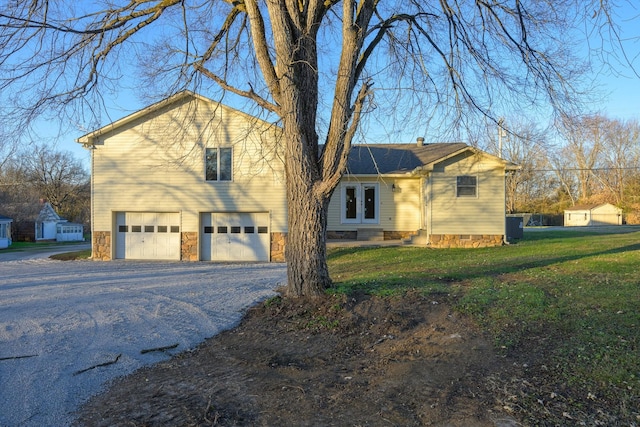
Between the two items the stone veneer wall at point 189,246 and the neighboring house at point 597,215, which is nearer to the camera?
the stone veneer wall at point 189,246

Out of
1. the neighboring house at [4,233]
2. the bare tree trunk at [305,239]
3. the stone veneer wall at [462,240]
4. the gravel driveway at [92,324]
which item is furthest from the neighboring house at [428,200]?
the neighboring house at [4,233]

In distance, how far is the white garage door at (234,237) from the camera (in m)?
17.6

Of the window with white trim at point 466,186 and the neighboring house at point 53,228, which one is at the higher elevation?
the window with white trim at point 466,186

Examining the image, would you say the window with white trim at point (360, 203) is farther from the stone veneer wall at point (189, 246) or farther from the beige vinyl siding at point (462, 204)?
the stone veneer wall at point (189, 246)

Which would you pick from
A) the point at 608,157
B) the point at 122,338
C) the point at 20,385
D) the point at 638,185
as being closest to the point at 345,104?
the point at 122,338

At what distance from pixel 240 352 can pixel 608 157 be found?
43338 mm

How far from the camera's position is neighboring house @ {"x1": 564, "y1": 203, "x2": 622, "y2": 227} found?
153 feet

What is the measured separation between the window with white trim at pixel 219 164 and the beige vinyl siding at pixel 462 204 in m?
7.85

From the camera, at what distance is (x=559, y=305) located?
6340 millimetres

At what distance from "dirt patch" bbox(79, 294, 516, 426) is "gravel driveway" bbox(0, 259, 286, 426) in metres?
0.41

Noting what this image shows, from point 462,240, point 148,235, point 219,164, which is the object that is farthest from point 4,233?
point 462,240

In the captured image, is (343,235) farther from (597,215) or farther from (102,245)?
(597,215)

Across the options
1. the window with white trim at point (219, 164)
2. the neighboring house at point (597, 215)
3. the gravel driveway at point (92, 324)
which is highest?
the window with white trim at point (219, 164)

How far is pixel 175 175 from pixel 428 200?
387 inches
